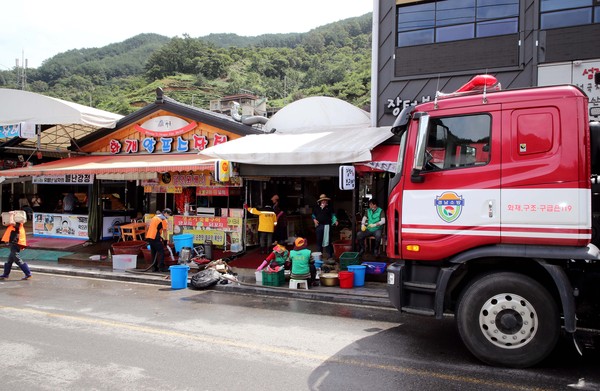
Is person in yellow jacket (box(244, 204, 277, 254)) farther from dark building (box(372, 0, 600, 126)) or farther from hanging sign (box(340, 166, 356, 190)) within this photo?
dark building (box(372, 0, 600, 126))

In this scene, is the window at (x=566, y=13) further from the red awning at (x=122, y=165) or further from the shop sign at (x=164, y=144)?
the shop sign at (x=164, y=144)

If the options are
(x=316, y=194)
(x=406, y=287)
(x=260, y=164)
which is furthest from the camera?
(x=316, y=194)

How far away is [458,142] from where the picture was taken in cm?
543

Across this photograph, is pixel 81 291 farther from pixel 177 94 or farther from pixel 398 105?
pixel 177 94

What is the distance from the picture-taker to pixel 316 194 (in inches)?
A: 701

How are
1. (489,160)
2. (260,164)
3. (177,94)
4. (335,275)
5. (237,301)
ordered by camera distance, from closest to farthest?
(489,160) < (237,301) < (335,275) < (260,164) < (177,94)

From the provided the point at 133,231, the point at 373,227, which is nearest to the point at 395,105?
the point at 373,227

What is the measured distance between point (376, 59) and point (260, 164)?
482cm

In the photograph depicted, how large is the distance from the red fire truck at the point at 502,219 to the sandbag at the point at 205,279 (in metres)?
5.43

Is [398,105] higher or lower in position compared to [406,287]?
higher

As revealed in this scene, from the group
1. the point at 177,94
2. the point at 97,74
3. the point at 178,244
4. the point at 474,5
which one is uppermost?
the point at 97,74

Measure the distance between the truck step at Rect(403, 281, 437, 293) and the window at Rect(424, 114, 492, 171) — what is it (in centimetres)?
142

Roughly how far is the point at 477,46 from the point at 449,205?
815cm

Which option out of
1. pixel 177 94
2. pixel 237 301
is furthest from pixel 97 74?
pixel 237 301
